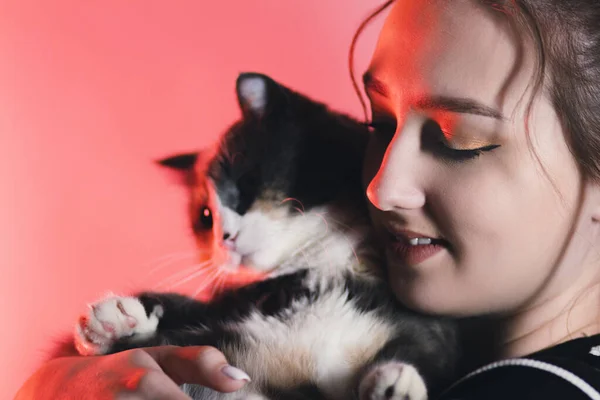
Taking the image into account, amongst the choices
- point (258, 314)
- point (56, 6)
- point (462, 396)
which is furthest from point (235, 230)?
point (56, 6)

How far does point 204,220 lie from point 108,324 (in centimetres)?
28

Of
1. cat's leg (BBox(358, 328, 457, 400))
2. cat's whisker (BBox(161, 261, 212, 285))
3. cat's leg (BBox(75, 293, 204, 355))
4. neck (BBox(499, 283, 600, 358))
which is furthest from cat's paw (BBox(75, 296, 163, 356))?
neck (BBox(499, 283, 600, 358))

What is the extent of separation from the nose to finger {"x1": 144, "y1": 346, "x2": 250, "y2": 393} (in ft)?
0.93

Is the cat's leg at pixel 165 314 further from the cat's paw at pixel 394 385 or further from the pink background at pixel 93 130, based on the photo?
the pink background at pixel 93 130

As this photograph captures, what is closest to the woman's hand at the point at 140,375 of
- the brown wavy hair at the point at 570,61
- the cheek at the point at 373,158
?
the cheek at the point at 373,158

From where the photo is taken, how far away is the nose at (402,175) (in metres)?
0.80

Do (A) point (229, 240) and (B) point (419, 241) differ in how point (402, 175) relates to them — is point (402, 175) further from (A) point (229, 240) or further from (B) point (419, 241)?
(A) point (229, 240)

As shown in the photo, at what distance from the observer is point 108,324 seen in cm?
85

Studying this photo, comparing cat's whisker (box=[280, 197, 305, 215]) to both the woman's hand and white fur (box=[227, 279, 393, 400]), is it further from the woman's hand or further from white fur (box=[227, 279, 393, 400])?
the woman's hand

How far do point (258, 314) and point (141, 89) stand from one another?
2.36 feet

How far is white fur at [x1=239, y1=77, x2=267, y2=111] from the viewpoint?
103 cm

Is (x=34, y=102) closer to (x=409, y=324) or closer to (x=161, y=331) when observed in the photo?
(x=161, y=331)

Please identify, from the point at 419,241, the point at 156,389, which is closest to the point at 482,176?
the point at 419,241

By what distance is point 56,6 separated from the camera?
52.1 inches
